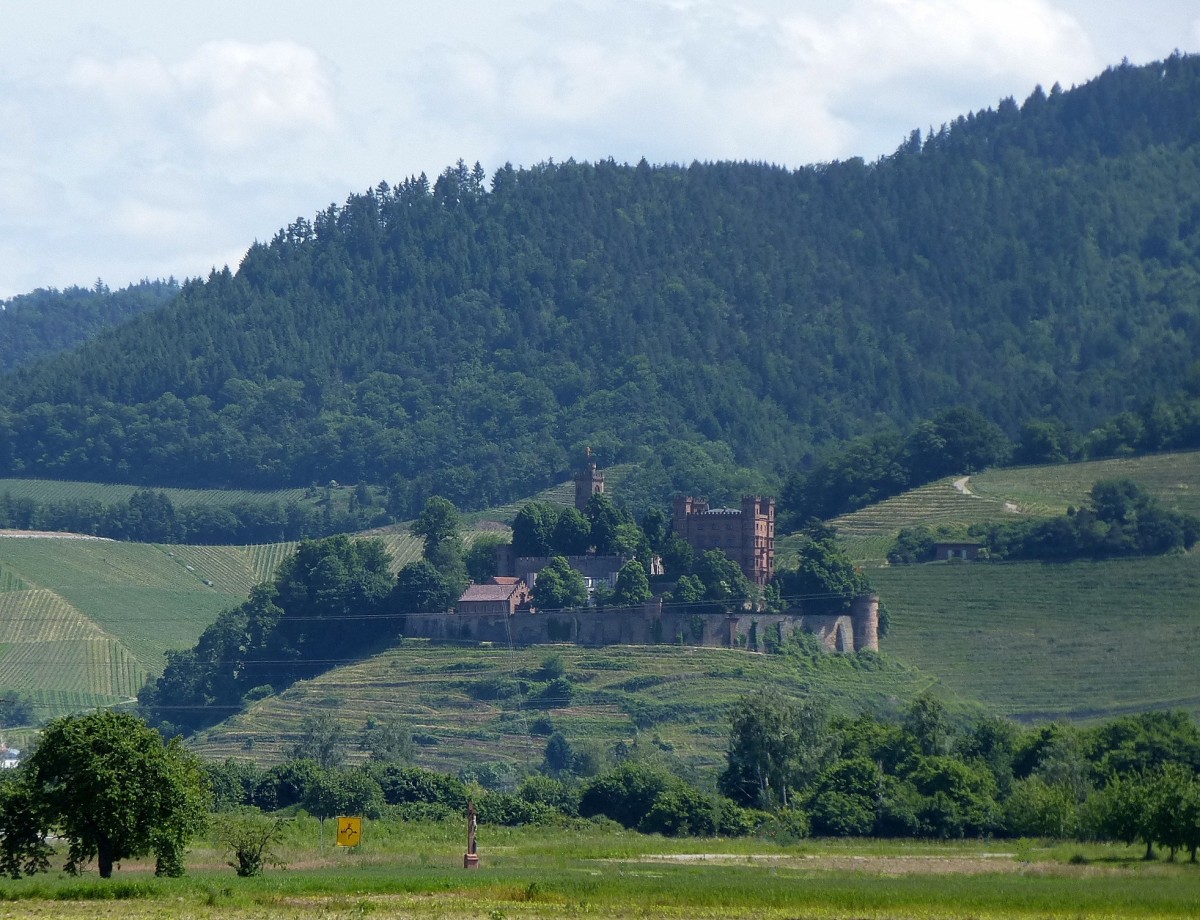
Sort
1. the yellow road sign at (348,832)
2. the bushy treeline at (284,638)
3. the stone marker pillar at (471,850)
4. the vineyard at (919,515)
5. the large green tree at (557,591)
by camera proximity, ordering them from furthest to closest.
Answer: the vineyard at (919,515) → the bushy treeline at (284,638) → the large green tree at (557,591) → the yellow road sign at (348,832) → the stone marker pillar at (471,850)

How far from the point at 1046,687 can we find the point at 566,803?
3705cm

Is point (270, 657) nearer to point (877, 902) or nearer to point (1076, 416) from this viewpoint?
point (1076, 416)

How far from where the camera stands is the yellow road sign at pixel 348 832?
5519 centimetres

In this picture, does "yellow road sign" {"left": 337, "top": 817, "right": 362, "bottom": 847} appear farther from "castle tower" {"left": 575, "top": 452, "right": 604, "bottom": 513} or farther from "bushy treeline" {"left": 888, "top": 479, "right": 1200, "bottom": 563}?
"castle tower" {"left": 575, "top": 452, "right": 604, "bottom": 513}

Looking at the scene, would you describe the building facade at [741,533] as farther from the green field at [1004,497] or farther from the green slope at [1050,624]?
the green field at [1004,497]

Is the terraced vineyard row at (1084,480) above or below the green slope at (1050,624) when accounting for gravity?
above

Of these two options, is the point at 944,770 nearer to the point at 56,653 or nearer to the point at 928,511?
the point at 928,511

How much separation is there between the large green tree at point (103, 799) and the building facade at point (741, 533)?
235ft

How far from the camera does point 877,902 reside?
41500 millimetres

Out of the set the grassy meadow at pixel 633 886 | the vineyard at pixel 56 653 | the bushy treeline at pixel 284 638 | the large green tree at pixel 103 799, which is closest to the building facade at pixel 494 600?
the bushy treeline at pixel 284 638

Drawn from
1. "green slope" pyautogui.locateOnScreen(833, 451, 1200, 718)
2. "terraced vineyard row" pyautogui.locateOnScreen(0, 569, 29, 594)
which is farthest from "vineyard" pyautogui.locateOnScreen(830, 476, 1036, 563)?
"terraced vineyard row" pyautogui.locateOnScreen(0, 569, 29, 594)

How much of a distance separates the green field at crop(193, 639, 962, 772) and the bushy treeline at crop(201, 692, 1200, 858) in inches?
629

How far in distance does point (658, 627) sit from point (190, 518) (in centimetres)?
6733

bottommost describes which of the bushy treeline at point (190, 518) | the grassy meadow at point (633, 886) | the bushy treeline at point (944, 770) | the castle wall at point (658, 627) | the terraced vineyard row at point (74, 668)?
the grassy meadow at point (633, 886)
